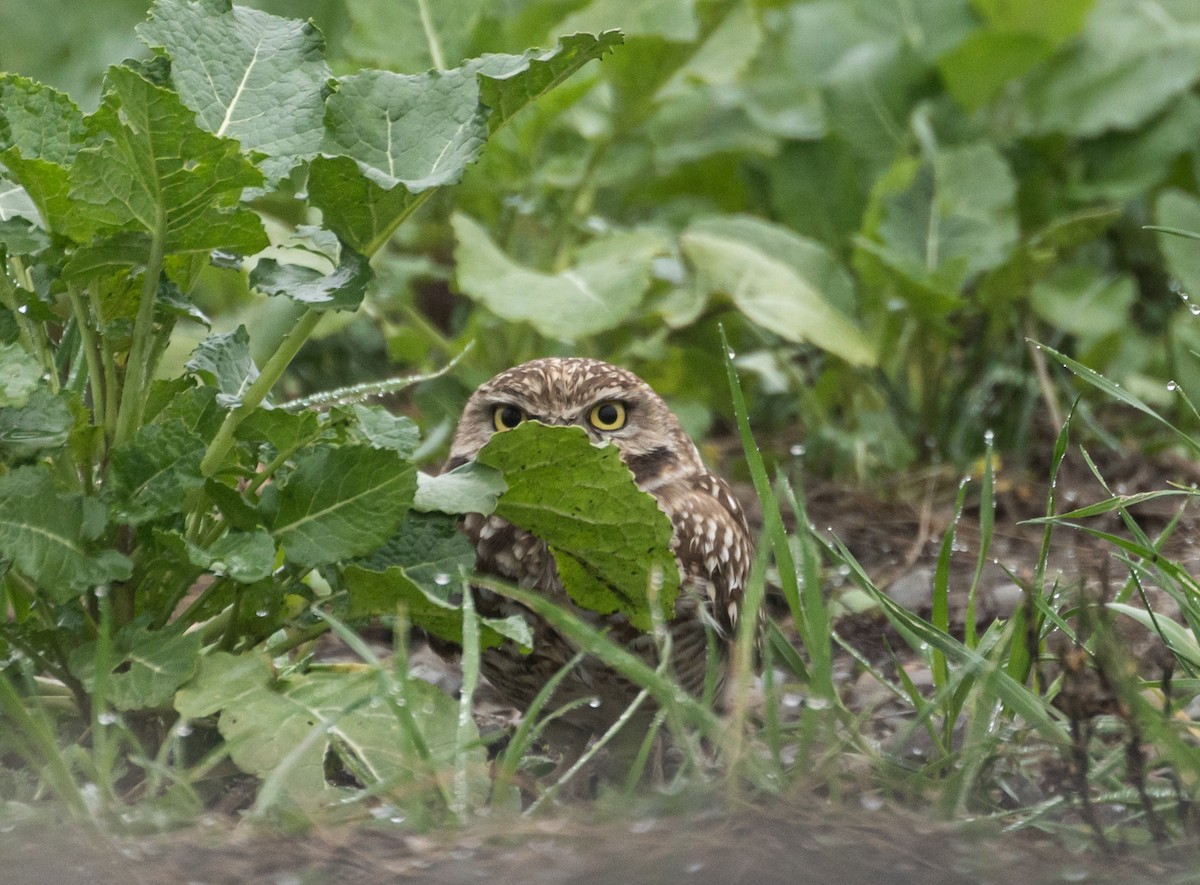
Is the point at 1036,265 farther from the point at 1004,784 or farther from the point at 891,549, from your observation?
the point at 1004,784

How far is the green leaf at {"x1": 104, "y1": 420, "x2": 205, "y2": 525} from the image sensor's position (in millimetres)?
2385

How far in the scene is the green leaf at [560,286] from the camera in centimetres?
393

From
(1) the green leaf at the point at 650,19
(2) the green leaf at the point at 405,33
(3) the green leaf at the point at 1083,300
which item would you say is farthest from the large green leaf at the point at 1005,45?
(2) the green leaf at the point at 405,33

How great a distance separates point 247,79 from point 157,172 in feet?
1.08

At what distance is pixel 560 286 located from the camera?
4.11 metres

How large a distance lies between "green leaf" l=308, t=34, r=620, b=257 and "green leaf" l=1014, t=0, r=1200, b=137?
3571mm

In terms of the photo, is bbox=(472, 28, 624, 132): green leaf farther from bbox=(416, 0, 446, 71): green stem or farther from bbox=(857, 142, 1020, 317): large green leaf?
bbox=(857, 142, 1020, 317): large green leaf

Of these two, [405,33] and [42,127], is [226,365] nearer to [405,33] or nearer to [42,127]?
[42,127]

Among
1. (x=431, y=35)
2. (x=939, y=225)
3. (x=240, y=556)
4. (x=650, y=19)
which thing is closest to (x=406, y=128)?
(x=240, y=556)

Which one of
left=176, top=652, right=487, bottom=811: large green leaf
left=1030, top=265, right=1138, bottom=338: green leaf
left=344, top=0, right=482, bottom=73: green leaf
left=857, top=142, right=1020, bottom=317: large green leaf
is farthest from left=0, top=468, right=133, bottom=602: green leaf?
left=1030, top=265, right=1138, bottom=338: green leaf

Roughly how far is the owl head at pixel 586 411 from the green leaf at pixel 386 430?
0.50m

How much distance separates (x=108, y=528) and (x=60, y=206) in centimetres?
52

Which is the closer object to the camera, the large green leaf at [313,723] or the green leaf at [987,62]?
the large green leaf at [313,723]

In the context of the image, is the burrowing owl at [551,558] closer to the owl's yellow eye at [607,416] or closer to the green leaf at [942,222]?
the owl's yellow eye at [607,416]
